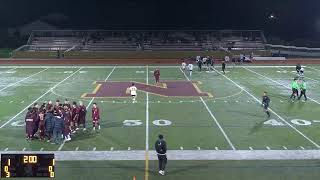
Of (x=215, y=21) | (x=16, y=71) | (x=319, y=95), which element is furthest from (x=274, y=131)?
(x=215, y=21)

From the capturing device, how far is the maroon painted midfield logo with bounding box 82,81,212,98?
2933cm

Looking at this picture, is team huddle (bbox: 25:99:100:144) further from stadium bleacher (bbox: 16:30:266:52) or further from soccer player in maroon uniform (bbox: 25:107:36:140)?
stadium bleacher (bbox: 16:30:266:52)

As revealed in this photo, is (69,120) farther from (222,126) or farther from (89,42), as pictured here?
(89,42)

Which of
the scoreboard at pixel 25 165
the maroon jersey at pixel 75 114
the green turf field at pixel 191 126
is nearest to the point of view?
the scoreboard at pixel 25 165

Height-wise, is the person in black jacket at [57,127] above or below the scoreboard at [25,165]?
below

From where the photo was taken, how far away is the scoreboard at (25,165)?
27.7 ft

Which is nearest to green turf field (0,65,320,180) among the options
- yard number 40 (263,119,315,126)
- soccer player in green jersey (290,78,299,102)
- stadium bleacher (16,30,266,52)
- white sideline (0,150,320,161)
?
yard number 40 (263,119,315,126)

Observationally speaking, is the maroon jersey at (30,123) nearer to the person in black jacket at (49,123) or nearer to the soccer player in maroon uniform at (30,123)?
the soccer player in maroon uniform at (30,123)

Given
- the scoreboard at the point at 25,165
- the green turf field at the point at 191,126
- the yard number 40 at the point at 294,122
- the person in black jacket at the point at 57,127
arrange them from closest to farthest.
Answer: the scoreboard at the point at 25,165 → the green turf field at the point at 191,126 → the person in black jacket at the point at 57,127 → the yard number 40 at the point at 294,122

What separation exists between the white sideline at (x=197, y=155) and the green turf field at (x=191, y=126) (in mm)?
142

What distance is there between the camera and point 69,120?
18578 millimetres

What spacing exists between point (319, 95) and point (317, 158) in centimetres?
1460

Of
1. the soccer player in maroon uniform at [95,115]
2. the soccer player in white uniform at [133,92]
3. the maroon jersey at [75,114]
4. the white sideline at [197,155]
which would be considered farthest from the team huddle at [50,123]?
the soccer player in white uniform at [133,92]

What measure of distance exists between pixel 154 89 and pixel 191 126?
37.8 feet
